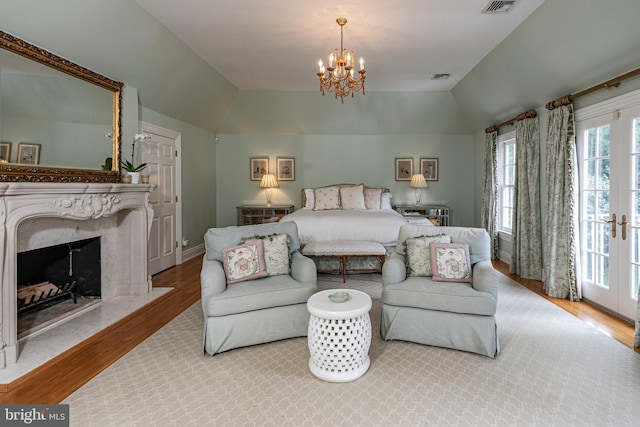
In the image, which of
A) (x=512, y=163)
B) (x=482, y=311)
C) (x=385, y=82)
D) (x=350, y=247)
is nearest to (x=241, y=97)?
(x=385, y=82)

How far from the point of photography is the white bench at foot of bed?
3.97m

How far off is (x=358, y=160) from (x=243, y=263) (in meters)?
4.50

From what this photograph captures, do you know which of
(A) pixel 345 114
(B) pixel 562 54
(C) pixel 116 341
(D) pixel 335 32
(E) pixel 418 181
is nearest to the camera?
(C) pixel 116 341

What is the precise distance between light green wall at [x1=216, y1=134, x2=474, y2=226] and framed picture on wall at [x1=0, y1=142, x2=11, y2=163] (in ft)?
14.4

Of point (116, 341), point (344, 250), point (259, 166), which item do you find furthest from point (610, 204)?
point (259, 166)

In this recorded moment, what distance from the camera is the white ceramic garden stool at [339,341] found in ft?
6.83

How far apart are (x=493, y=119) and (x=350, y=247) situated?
348 centimetres

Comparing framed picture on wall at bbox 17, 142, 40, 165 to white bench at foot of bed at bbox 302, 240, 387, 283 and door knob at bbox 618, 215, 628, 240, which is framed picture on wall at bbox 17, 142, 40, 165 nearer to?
white bench at foot of bed at bbox 302, 240, 387, 283

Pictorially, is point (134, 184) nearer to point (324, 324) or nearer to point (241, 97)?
point (324, 324)

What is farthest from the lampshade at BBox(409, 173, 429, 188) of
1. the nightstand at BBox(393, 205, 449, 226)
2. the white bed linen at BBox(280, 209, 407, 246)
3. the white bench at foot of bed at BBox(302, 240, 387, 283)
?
the white bench at foot of bed at BBox(302, 240, 387, 283)

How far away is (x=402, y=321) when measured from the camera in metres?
2.55

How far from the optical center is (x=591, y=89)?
323cm

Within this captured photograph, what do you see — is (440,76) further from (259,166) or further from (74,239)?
(74,239)

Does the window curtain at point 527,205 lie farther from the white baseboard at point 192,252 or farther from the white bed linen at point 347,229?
the white baseboard at point 192,252
